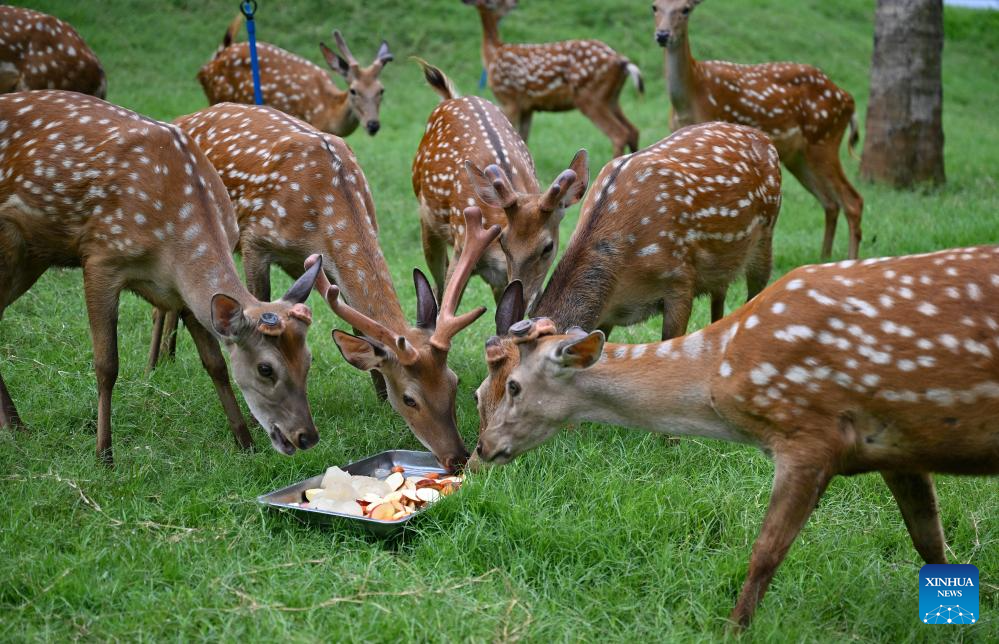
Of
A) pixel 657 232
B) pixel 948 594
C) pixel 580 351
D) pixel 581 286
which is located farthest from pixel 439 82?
pixel 948 594

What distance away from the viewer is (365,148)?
12.1 meters

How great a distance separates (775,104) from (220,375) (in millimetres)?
5537

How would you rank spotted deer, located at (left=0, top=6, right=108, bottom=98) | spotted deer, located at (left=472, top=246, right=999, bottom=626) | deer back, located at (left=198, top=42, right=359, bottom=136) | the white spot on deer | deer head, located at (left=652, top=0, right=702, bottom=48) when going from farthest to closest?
deer back, located at (left=198, top=42, right=359, bottom=136), deer head, located at (left=652, top=0, right=702, bottom=48), spotted deer, located at (left=0, top=6, right=108, bottom=98), the white spot on deer, spotted deer, located at (left=472, top=246, right=999, bottom=626)

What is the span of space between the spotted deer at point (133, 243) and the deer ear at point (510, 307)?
2.56 ft

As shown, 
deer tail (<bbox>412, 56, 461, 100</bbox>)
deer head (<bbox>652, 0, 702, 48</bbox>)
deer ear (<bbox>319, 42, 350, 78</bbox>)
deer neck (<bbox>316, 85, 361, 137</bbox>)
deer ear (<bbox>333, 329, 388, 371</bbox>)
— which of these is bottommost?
deer neck (<bbox>316, 85, 361, 137</bbox>)

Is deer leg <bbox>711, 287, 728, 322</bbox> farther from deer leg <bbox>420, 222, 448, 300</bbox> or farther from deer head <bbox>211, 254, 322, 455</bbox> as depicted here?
deer head <bbox>211, 254, 322, 455</bbox>

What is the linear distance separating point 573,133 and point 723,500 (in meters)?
10.0

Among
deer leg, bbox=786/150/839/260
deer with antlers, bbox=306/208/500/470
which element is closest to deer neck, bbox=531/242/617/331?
deer with antlers, bbox=306/208/500/470

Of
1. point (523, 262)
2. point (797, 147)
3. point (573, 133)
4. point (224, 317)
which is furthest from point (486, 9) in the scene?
point (224, 317)

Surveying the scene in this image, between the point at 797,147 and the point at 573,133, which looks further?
the point at 573,133

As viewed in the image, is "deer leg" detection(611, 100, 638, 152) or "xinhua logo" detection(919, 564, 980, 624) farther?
"deer leg" detection(611, 100, 638, 152)

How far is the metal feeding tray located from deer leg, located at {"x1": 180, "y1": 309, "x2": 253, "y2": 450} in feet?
2.14

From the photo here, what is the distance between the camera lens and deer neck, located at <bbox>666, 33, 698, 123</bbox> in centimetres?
856

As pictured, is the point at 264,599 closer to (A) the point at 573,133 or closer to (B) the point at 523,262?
(B) the point at 523,262
